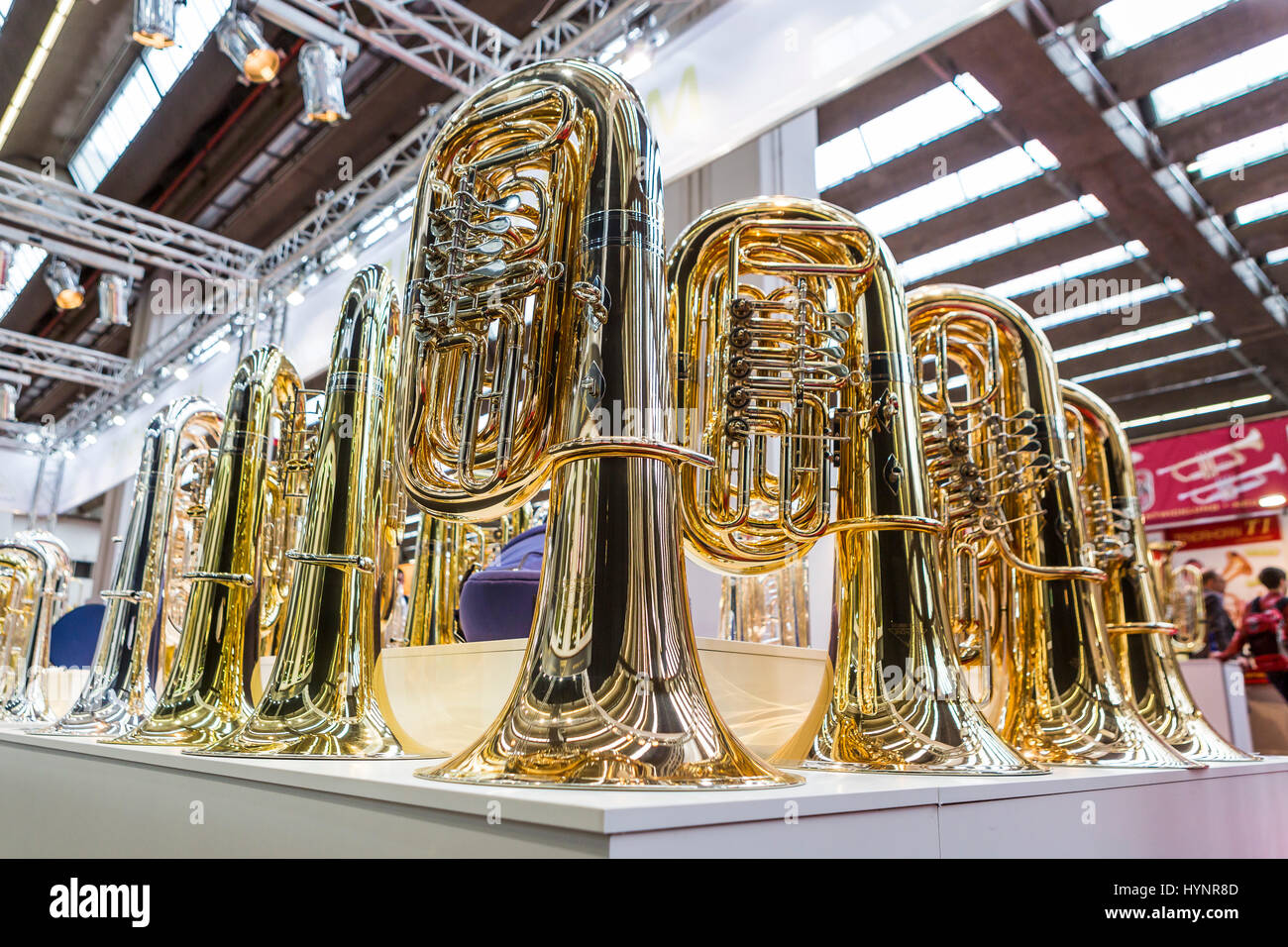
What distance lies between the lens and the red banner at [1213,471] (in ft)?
22.8

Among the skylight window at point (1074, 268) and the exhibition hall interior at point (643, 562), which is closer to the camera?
the exhibition hall interior at point (643, 562)

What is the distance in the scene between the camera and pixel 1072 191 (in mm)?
5828

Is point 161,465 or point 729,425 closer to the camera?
point 729,425

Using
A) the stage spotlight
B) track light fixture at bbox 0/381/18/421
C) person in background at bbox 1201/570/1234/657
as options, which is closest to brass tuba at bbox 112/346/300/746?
person in background at bbox 1201/570/1234/657

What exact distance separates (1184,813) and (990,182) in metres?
5.39

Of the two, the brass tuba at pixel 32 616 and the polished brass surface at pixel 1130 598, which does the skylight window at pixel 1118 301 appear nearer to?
the polished brass surface at pixel 1130 598

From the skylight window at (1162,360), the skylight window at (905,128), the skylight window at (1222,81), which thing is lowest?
the skylight window at (1162,360)

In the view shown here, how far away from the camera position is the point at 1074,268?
6.66 meters

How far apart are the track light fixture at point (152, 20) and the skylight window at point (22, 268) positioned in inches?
218

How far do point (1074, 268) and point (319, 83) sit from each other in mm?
5043

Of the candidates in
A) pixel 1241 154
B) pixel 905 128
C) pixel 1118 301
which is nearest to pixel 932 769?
pixel 905 128

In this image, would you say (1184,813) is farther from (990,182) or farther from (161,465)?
(990,182)

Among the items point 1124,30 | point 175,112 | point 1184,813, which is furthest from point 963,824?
point 175,112

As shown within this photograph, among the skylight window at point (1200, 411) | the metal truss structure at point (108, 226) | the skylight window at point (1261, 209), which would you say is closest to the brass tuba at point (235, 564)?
the skylight window at point (1261, 209)
